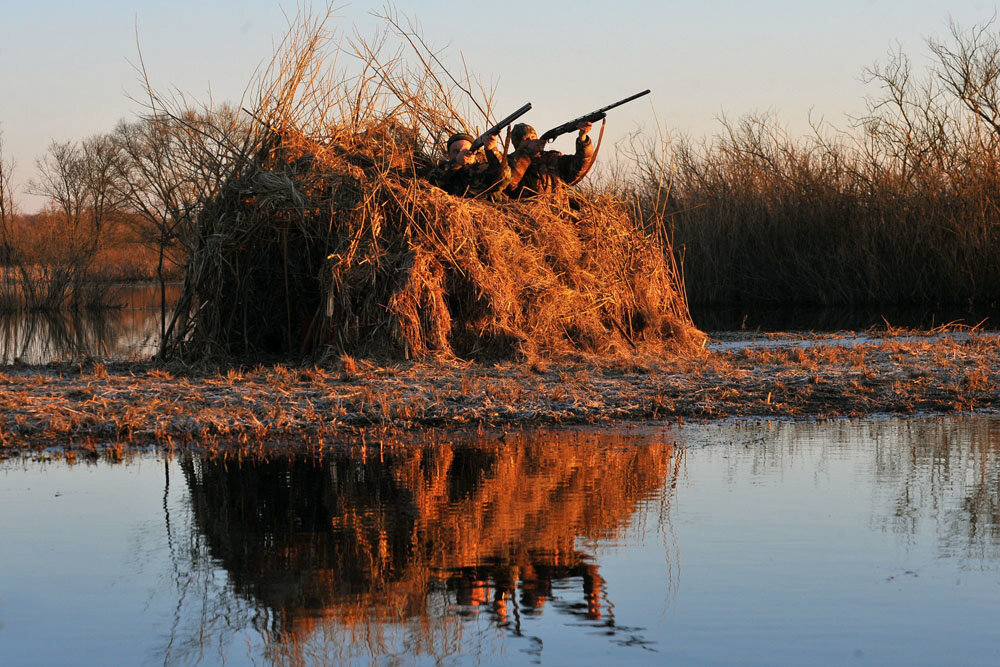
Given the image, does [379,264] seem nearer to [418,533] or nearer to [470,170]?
[470,170]

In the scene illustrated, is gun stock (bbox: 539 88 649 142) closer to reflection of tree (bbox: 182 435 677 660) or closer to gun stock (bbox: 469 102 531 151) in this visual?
gun stock (bbox: 469 102 531 151)

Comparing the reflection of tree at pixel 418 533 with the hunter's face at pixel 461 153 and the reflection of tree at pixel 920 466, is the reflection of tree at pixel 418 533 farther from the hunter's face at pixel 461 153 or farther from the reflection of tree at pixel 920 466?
the hunter's face at pixel 461 153

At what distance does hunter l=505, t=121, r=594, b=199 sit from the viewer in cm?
1266

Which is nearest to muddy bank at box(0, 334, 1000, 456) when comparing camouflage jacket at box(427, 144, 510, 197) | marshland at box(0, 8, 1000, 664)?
marshland at box(0, 8, 1000, 664)

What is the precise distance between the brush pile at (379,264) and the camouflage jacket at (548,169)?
282mm

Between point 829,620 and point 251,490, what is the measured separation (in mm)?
3410

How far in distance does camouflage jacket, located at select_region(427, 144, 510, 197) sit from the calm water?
564 centimetres

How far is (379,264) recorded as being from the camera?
11.0 meters

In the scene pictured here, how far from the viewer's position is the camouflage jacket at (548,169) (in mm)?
12719

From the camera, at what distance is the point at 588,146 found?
41.8ft

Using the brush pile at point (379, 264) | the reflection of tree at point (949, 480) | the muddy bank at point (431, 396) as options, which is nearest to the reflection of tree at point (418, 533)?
the muddy bank at point (431, 396)

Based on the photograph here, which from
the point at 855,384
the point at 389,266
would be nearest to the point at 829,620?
the point at 855,384

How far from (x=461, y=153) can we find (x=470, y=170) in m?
0.25

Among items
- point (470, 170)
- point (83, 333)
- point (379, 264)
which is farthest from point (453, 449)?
point (83, 333)
